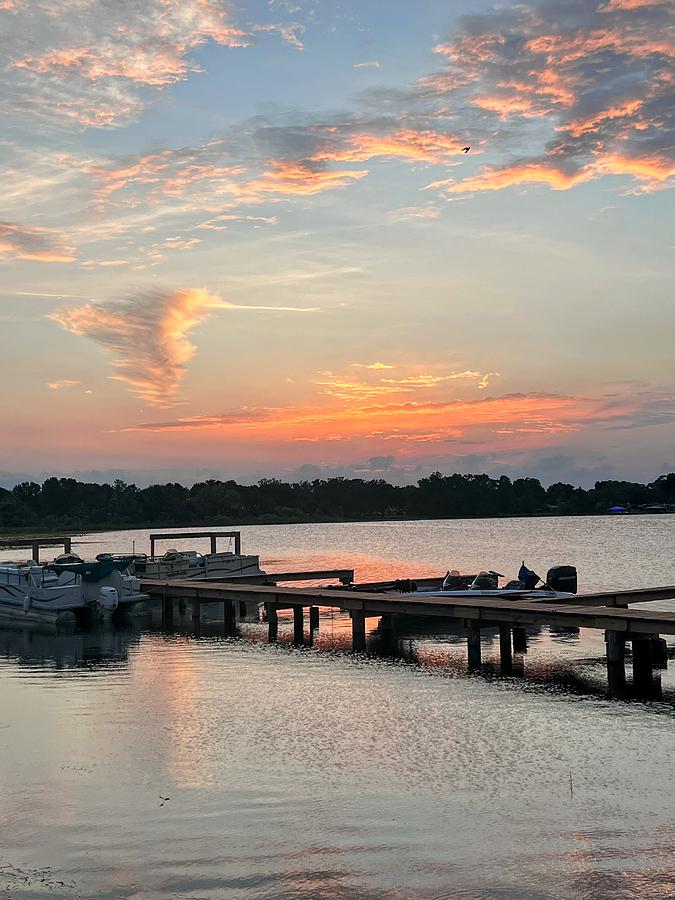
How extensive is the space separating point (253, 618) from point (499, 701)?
22.5m

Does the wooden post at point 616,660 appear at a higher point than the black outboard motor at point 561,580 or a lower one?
lower

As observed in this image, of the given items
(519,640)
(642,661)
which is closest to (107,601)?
(519,640)

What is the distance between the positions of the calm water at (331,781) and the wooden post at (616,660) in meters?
0.76

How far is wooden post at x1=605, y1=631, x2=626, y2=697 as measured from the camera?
24828 mm

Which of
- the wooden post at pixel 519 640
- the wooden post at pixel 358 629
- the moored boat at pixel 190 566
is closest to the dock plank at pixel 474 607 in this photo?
the wooden post at pixel 358 629

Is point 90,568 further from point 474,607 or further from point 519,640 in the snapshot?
point 474,607

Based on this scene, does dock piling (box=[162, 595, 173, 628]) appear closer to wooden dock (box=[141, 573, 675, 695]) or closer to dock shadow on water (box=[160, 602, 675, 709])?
dock shadow on water (box=[160, 602, 675, 709])

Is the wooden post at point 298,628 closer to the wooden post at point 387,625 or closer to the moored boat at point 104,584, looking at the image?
the wooden post at point 387,625

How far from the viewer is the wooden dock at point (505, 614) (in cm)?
2523

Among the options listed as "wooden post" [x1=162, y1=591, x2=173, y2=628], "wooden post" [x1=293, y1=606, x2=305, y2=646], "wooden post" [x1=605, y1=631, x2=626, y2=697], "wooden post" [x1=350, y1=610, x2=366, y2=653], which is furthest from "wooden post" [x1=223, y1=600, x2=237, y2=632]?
"wooden post" [x1=605, y1=631, x2=626, y2=697]

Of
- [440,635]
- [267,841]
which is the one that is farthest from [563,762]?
[440,635]

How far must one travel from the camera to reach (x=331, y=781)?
53.0 ft

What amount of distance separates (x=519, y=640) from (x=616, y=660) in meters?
8.24

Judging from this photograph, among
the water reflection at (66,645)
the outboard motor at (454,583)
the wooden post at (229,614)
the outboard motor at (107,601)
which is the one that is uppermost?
the outboard motor at (454,583)
